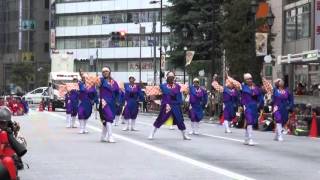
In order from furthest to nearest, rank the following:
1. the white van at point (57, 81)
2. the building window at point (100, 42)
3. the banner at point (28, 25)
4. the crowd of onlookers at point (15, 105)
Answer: the banner at point (28, 25) → the building window at point (100, 42) → the white van at point (57, 81) → the crowd of onlookers at point (15, 105)

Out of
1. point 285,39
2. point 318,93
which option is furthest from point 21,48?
point 318,93

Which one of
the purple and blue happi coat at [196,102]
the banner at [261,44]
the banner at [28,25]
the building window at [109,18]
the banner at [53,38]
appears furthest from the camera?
the banner at [28,25]

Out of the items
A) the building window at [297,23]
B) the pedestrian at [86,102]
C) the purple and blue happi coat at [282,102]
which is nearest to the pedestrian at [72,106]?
the pedestrian at [86,102]

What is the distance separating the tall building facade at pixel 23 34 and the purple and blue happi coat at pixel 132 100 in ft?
267

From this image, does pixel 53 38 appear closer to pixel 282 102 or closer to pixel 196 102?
pixel 196 102

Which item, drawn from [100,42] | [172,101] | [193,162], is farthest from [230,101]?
[100,42]

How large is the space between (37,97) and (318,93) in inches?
1382

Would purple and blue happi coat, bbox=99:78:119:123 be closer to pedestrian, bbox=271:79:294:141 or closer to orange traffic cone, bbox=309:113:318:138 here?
pedestrian, bbox=271:79:294:141

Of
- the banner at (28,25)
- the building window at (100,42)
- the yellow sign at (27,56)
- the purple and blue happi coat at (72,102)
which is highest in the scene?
the banner at (28,25)

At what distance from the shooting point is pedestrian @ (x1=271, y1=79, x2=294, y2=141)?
20.5 meters

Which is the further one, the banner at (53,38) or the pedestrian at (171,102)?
the banner at (53,38)

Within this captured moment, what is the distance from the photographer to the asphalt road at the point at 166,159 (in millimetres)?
11898

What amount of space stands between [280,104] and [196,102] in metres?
3.19

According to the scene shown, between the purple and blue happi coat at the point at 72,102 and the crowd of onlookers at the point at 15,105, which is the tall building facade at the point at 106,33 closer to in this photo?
the crowd of onlookers at the point at 15,105
